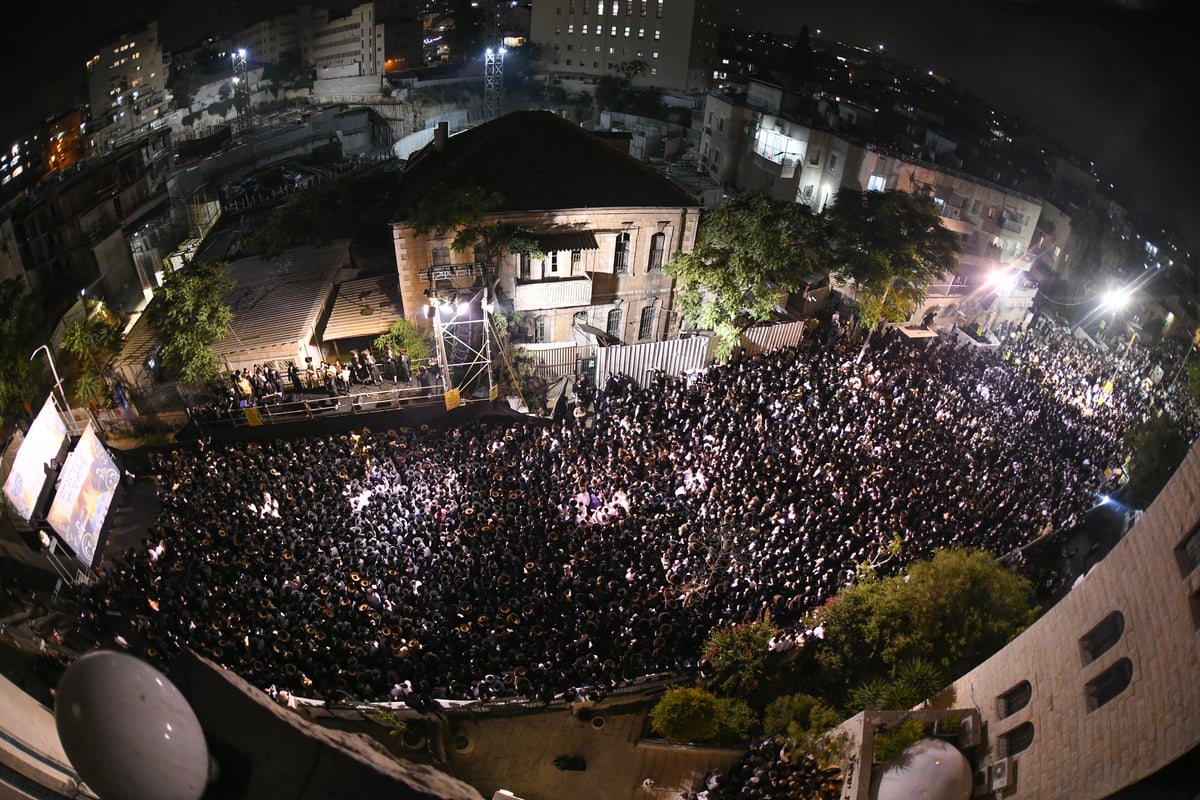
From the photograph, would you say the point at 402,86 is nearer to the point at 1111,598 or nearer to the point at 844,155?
the point at 844,155

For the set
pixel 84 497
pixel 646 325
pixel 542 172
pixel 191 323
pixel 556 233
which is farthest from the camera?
pixel 646 325

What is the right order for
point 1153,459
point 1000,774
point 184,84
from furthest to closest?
point 184,84
point 1153,459
point 1000,774

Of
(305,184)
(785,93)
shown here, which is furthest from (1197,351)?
(305,184)

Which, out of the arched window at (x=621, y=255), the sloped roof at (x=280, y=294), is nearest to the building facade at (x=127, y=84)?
the sloped roof at (x=280, y=294)

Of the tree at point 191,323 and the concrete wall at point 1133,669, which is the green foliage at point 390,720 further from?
the tree at point 191,323

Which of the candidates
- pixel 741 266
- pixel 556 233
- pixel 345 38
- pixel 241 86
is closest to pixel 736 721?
pixel 741 266

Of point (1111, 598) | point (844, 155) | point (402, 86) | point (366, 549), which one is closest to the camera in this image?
point (1111, 598)

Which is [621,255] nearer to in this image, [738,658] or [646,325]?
[646,325]
